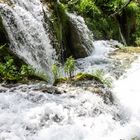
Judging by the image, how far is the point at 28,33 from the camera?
9703mm

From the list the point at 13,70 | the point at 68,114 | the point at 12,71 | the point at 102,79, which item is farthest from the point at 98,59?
the point at 68,114

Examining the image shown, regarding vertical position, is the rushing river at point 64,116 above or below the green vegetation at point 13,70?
below

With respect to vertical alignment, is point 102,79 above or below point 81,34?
below

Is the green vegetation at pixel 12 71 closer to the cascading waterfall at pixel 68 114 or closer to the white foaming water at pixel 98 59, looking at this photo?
the cascading waterfall at pixel 68 114

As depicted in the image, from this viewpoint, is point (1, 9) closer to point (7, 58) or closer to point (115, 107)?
point (7, 58)

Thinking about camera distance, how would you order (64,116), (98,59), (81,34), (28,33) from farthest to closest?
(81,34)
(98,59)
(28,33)
(64,116)

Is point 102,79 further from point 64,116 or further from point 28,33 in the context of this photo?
point 28,33

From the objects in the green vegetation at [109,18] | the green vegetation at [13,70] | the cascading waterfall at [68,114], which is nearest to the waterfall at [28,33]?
the green vegetation at [13,70]

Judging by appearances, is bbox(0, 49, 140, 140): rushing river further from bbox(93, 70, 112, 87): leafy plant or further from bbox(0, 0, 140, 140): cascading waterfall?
bbox(93, 70, 112, 87): leafy plant

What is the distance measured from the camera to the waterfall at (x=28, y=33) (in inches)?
363

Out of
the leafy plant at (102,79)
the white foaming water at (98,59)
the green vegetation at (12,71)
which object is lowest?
the white foaming water at (98,59)

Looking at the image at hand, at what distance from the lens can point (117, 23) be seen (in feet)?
55.9

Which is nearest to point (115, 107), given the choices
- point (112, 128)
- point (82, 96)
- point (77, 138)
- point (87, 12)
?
point (82, 96)

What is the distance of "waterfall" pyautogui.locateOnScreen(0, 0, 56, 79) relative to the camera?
9.22 metres
